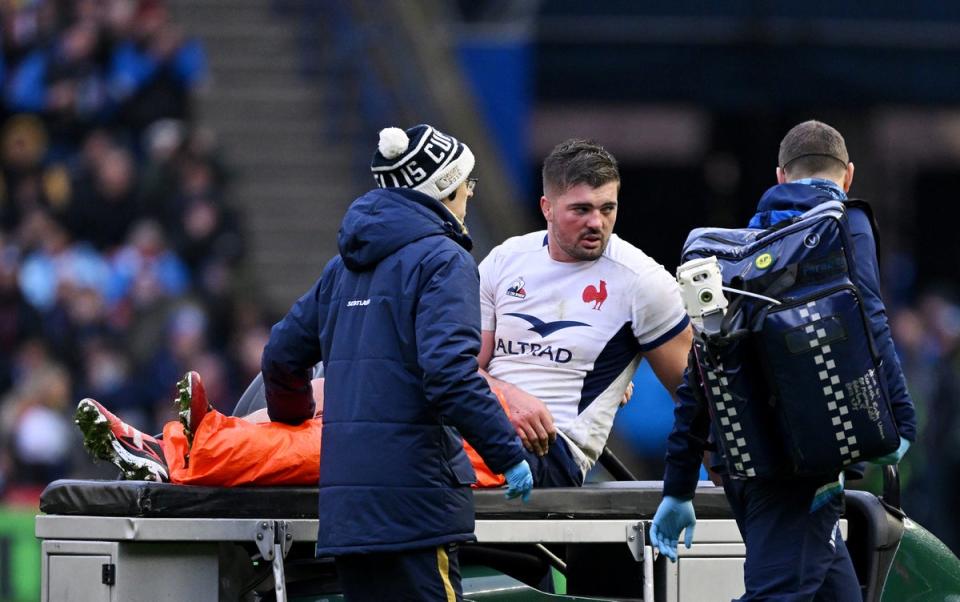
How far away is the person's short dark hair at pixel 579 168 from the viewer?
689 centimetres

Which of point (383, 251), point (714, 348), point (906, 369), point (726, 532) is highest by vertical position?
point (906, 369)

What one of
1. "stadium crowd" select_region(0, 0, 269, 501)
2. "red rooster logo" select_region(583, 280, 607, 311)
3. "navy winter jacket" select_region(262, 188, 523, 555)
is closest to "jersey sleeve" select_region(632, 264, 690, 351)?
"red rooster logo" select_region(583, 280, 607, 311)

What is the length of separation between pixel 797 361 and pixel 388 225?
1.26 meters

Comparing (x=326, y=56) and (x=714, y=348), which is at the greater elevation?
(x=326, y=56)

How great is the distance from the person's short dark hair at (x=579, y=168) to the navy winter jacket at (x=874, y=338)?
908mm

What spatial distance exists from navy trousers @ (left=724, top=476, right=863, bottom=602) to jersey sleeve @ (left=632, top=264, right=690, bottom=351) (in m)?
1.18

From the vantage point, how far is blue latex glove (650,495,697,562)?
623 centimetres

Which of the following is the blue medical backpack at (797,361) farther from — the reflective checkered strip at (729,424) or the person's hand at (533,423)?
the person's hand at (533,423)

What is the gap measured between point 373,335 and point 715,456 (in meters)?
1.10

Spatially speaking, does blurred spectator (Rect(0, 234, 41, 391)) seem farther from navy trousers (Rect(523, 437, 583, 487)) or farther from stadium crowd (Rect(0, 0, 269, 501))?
navy trousers (Rect(523, 437, 583, 487))

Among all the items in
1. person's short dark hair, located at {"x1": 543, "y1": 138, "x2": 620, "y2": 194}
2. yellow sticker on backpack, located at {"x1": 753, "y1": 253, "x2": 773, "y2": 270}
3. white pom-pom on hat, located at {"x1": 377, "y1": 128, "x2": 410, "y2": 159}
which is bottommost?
yellow sticker on backpack, located at {"x1": 753, "y1": 253, "x2": 773, "y2": 270}

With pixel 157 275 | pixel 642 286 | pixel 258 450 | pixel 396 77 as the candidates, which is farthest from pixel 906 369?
pixel 258 450

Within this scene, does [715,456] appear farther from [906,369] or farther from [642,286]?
[906,369]

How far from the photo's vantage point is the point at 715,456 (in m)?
6.09
